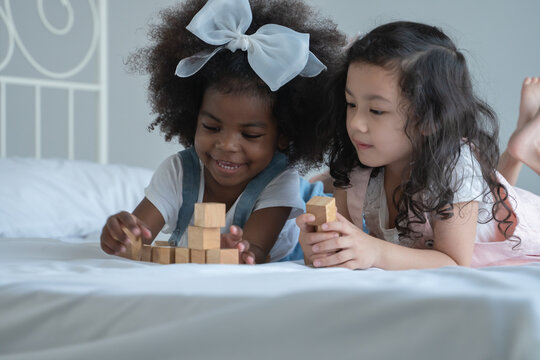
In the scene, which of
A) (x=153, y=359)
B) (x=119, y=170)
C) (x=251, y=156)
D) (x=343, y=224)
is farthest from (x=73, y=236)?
(x=153, y=359)

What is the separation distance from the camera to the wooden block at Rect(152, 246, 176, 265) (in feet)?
3.03

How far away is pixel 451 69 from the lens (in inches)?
42.8

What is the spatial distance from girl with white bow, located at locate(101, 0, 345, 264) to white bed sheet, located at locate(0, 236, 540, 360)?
479 millimetres

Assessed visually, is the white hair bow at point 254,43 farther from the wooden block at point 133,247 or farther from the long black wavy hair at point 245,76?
the wooden block at point 133,247

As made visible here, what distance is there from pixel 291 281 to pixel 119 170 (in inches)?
54.8

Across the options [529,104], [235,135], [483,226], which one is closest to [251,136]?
[235,135]

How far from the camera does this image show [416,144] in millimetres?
1082

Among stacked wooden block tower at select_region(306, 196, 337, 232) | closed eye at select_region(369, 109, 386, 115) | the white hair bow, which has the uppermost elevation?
the white hair bow

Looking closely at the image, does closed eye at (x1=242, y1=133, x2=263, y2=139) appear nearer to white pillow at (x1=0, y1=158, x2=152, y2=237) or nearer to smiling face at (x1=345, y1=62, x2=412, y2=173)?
smiling face at (x1=345, y1=62, x2=412, y2=173)

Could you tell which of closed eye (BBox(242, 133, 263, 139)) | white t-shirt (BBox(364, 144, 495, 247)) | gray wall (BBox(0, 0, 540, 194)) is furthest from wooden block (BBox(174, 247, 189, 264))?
gray wall (BBox(0, 0, 540, 194))

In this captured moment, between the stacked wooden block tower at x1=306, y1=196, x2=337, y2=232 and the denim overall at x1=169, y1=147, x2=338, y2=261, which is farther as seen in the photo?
the denim overall at x1=169, y1=147, x2=338, y2=261

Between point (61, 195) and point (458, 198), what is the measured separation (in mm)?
1071

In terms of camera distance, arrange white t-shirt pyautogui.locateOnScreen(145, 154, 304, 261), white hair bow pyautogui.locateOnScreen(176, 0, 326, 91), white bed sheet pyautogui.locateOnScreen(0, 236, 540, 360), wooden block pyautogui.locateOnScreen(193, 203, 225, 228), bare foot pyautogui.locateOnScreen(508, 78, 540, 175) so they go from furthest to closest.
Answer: bare foot pyautogui.locateOnScreen(508, 78, 540, 175)
white t-shirt pyautogui.locateOnScreen(145, 154, 304, 261)
white hair bow pyautogui.locateOnScreen(176, 0, 326, 91)
wooden block pyautogui.locateOnScreen(193, 203, 225, 228)
white bed sheet pyautogui.locateOnScreen(0, 236, 540, 360)

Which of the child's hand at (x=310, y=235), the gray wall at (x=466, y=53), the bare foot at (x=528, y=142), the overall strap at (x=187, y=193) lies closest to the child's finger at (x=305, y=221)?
the child's hand at (x=310, y=235)
